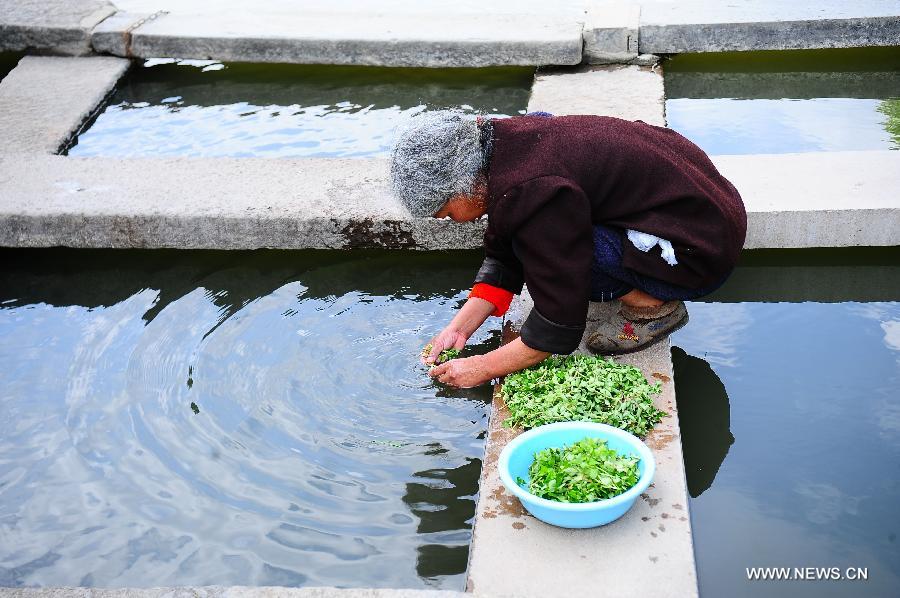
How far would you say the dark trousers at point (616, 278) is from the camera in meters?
3.23

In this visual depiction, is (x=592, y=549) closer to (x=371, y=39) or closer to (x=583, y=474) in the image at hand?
(x=583, y=474)

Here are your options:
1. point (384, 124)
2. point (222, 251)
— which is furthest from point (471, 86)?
point (222, 251)

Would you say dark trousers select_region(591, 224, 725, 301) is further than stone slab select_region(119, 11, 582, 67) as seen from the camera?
No

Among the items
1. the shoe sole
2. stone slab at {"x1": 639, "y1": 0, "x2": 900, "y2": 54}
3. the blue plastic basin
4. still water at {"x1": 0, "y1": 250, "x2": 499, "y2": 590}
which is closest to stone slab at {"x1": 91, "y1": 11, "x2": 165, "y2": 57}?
still water at {"x1": 0, "y1": 250, "x2": 499, "y2": 590}

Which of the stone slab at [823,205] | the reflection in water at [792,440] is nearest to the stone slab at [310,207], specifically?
the stone slab at [823,205]

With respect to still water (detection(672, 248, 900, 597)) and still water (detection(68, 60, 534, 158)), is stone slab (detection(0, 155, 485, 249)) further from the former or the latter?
still water (detection(672, 248, 900, 597))

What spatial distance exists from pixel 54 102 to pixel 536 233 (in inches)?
170

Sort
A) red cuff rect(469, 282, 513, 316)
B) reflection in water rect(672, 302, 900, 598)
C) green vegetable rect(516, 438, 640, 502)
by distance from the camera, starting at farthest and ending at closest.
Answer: red cuff rect(469, 282, 513, 316) < reflection in water rect(672, 302, 900, 598) < green vegetable rect(516, 438, 640, 502)

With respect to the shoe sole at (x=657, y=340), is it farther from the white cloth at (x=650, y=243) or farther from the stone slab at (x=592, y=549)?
the stone slab at (x=592, y=549)

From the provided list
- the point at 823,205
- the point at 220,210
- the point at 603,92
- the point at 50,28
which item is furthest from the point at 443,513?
the point at 50,28

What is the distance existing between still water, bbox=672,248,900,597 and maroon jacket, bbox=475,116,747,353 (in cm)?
48

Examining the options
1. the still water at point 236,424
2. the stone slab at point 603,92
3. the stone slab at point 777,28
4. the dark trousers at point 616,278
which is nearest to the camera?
the still water at point 236,424

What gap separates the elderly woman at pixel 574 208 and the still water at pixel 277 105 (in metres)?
2.45

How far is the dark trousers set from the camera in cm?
323
